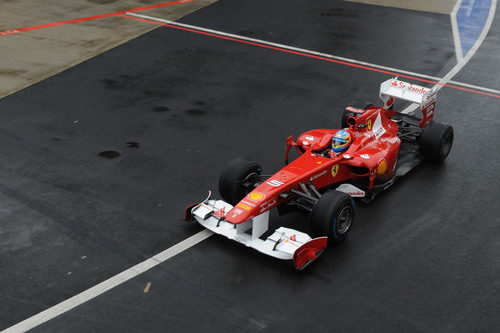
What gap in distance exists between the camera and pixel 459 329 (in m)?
8.20

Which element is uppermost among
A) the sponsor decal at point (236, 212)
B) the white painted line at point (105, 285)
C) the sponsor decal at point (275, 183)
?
the sponsor decal at point (275, 183)

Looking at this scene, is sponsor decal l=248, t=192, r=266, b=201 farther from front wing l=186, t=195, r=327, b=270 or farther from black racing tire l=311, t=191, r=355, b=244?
black racing tire l=311, t=191, r=355, b=244

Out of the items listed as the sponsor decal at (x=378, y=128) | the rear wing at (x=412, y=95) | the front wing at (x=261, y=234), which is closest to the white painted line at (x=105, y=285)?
the front wing at (x=261, y=234)

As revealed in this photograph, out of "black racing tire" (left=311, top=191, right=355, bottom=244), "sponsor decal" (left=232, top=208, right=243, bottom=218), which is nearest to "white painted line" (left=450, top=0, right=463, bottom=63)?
"black racing tire" (left=311, top=191, right=355, bottom=244)

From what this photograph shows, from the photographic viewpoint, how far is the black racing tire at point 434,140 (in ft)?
38.9

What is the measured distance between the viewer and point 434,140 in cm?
1186

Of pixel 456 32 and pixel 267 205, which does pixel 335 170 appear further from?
pixel 456 32

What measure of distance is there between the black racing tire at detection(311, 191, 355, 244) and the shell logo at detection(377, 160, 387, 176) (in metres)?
1.32

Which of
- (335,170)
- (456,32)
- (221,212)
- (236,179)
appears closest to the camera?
(221,212)

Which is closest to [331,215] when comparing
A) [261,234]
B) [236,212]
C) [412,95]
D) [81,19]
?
[261,234]

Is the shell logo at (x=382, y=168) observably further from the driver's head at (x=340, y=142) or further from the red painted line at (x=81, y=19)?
the red painted line at (x=81, y=19)

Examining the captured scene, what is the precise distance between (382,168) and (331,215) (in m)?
2.04

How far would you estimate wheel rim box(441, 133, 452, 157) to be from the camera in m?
12.1

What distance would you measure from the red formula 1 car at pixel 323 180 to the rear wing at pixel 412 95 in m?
0.02
